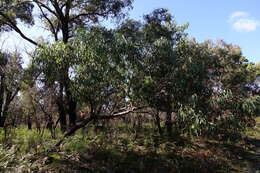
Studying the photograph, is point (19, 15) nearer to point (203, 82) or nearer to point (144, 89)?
point (144, 89)

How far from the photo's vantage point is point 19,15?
11438mm

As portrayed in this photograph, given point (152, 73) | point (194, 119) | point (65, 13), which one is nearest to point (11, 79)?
point (65, 13)


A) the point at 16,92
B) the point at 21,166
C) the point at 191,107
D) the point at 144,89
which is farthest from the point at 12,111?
the point at 191,107

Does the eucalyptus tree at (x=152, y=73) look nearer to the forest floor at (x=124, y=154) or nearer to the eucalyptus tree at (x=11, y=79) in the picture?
the forest floor at (x=124, y=154)

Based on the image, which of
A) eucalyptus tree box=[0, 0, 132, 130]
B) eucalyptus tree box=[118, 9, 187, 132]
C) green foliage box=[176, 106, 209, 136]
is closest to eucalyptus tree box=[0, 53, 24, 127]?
eucalyptus tree box=[0, 0, 132, 130]

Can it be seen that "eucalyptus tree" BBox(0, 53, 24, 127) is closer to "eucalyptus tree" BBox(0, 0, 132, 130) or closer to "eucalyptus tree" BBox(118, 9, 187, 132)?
"eucalyptus tree" BBox(0, 0, 132, 130)

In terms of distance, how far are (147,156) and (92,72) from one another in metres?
4.59

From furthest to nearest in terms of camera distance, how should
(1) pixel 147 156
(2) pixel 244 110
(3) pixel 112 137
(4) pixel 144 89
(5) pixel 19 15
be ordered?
(5) pixel 19 15 → (3) pixel 112 137 → (1) pixel 147 156 → (4) pixel 144 89 → (2) pixel 244 110

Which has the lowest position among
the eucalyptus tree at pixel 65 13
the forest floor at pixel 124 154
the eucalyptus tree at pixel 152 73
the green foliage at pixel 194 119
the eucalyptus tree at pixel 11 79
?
the forest floor at pixel 124 154

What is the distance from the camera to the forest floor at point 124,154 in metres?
6.86

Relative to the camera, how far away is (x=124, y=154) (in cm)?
898

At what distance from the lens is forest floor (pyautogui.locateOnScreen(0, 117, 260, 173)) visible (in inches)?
270

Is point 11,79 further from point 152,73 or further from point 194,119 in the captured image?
point 194,119

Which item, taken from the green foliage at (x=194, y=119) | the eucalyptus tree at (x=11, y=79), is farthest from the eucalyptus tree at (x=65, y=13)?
the green foliage at (x=194, y=119)
